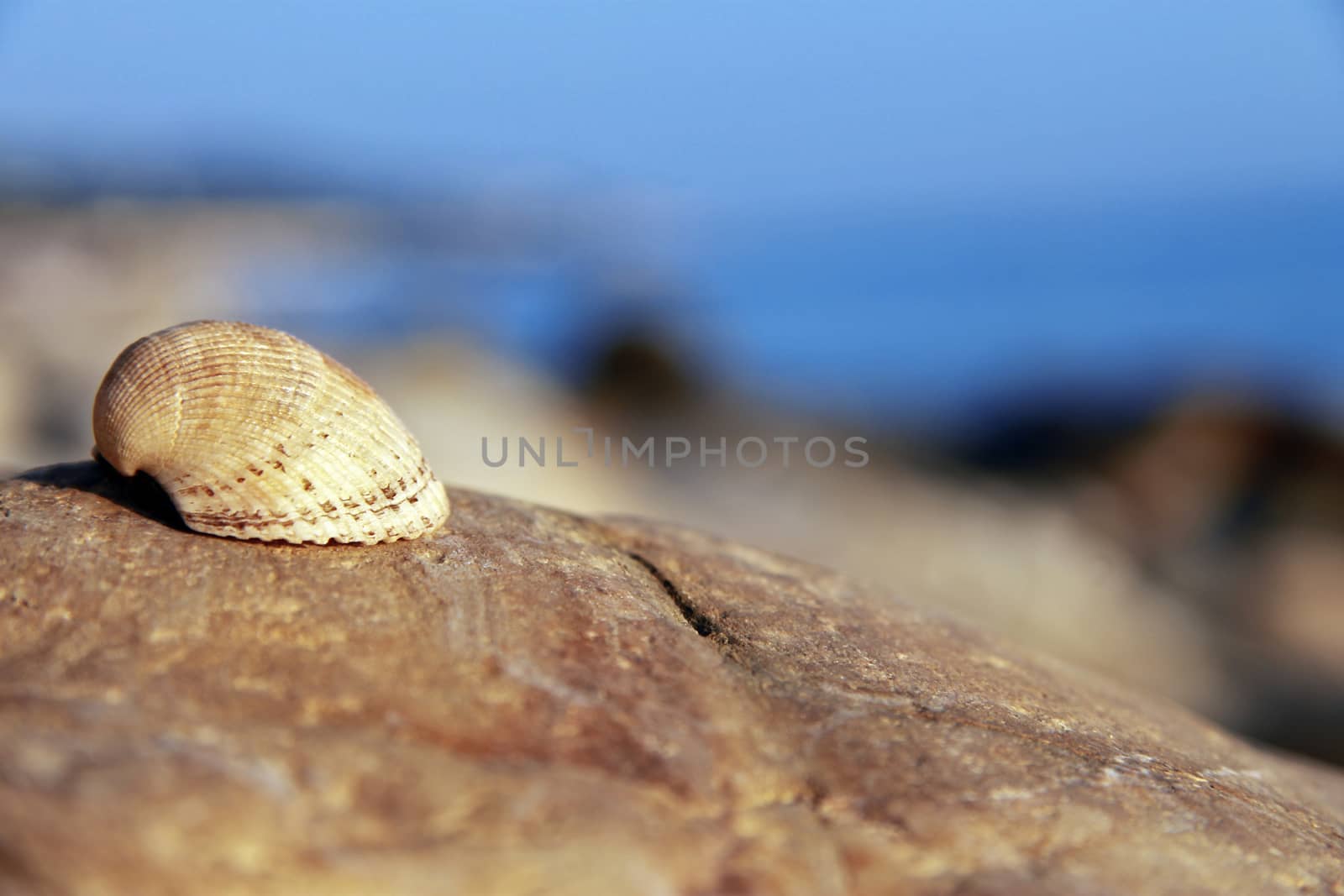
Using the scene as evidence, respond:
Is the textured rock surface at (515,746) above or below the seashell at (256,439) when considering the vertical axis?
below

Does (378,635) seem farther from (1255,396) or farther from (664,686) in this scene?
(1255,396)

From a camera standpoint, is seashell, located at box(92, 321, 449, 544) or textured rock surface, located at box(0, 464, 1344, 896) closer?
textured rock surface, located at box(0, 464, 1344, 896)

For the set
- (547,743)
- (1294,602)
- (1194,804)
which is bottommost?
(1294,602)

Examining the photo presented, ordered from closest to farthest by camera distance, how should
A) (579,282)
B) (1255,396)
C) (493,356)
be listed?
(1255,396)
(493,356)
(579,282)

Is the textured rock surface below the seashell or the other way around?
below

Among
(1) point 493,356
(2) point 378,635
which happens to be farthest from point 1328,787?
(1) point 493,356
